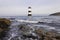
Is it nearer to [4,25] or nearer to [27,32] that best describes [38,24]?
[27,32]

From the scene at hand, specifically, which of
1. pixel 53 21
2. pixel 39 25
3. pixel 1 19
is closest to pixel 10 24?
pixel 1 19

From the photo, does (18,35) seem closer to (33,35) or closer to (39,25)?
(33,35)

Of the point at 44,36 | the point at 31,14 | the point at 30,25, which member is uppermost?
the point at 31,14

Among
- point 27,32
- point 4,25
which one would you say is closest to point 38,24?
point 27,32

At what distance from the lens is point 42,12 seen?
1887mm

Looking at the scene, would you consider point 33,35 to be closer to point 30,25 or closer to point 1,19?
point 30,25

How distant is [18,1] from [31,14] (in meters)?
0.29

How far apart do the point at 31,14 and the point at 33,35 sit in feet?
1.09

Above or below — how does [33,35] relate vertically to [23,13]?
below

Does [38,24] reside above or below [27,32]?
above

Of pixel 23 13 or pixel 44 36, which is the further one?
pixel 23 13

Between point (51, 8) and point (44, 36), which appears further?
point (51, 8)

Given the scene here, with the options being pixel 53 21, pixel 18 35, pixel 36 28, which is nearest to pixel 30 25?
pixel 36 28

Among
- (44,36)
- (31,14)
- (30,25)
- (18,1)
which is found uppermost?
(18,1)
